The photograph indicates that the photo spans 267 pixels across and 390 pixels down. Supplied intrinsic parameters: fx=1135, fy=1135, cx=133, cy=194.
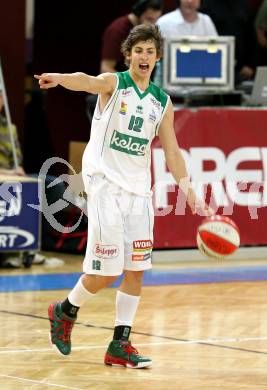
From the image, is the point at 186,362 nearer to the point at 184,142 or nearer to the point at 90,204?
the point at 90,204

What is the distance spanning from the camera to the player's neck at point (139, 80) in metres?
8.05

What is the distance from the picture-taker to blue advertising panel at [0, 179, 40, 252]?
12.5 meters

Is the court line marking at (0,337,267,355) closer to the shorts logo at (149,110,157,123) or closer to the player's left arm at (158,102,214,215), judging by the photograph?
the player's left arm at (158,102,214,215)

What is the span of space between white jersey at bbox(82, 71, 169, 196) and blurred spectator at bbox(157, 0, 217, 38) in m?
5.56

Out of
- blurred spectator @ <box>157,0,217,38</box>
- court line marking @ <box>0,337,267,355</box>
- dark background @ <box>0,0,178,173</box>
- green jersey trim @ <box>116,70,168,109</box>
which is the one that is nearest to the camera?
green jersey trim @ <box>116,70,168,109</box>

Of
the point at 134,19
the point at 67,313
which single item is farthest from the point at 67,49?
the point at 67,313

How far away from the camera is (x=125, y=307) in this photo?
813 centimetres

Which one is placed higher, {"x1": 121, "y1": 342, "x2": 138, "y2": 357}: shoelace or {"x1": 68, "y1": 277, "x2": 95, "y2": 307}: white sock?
{"x1": 68, "y1": 277, "x2": 95, "y2": 307}: white sock

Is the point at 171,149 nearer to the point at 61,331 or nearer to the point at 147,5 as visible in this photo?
the point at 61,331

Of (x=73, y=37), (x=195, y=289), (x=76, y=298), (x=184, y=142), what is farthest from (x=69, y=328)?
(x=73, y=37)

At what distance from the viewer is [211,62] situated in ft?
43.2

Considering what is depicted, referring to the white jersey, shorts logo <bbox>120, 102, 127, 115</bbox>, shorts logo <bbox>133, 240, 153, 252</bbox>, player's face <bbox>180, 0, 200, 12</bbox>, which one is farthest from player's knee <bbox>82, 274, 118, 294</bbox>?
player's face <bbox>180, 0, 200, 12</bbox>

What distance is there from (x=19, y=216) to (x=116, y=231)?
15.6 ft

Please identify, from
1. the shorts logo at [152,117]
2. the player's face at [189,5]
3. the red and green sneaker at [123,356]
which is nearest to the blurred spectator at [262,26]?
the player's face at [189,5]
